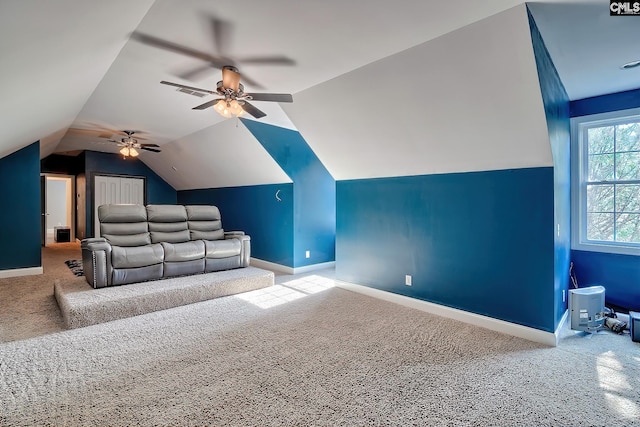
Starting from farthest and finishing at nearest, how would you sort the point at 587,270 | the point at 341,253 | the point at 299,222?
1. the point at 299,222
2. the point at 341,253
3. the point at 587,270

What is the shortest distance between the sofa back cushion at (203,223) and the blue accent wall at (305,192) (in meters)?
1.33

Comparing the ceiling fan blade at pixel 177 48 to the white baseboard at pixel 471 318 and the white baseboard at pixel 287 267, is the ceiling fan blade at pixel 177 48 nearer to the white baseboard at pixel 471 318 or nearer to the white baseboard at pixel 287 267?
the white baseboard at pixel 471 318

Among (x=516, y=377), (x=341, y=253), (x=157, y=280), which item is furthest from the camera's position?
(x=341, y=253)

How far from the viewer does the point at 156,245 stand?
4.06m

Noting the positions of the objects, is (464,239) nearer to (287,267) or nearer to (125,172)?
(287,267)

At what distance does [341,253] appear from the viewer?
453 cm

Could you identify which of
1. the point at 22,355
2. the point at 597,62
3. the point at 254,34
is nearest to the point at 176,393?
the point at 22,355

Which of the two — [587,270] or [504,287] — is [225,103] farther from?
[587,270]

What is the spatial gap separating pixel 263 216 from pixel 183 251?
2012 mm

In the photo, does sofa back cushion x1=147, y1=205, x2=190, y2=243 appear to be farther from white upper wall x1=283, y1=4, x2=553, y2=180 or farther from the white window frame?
the white window frame

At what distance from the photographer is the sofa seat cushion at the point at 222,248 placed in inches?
175

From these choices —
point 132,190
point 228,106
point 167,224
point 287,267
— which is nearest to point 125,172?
point 132,190

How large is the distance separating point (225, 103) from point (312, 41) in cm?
104

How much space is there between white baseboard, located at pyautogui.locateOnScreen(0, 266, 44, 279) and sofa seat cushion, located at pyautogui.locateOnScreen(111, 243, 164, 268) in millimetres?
2701
